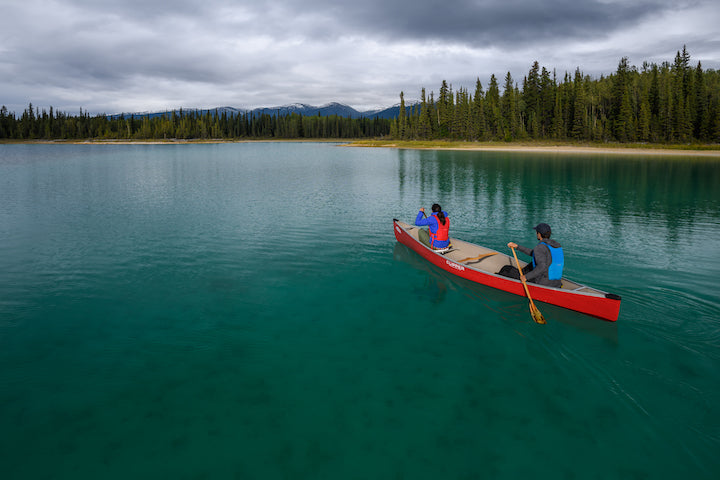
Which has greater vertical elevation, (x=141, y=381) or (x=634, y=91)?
(x=634, y=91)

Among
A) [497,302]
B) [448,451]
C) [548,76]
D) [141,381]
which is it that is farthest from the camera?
[548,76]

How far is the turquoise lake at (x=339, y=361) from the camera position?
7012 millimetres

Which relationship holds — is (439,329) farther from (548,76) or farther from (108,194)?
(548,76)

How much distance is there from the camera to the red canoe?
11297 millimetres

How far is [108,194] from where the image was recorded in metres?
35.6

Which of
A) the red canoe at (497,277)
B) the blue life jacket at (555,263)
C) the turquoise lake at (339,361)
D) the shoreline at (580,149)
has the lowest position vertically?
the turquoise lake at (339,361)

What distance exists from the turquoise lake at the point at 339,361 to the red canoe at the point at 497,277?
43 centimetres

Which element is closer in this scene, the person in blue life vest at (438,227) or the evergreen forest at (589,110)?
the person in blue life vest at (438,227)

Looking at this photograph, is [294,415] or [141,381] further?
[141,381]

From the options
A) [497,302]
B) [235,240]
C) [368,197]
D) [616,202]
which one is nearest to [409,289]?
[497,302]

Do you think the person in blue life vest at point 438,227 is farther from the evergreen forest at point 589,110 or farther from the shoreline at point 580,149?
the evergreen forest at point 589,110

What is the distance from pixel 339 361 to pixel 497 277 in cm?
656

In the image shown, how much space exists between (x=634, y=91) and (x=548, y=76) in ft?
81.2

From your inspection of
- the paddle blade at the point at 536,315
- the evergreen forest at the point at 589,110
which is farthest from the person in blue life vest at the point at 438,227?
the evergreen forest at the point at 589,110
